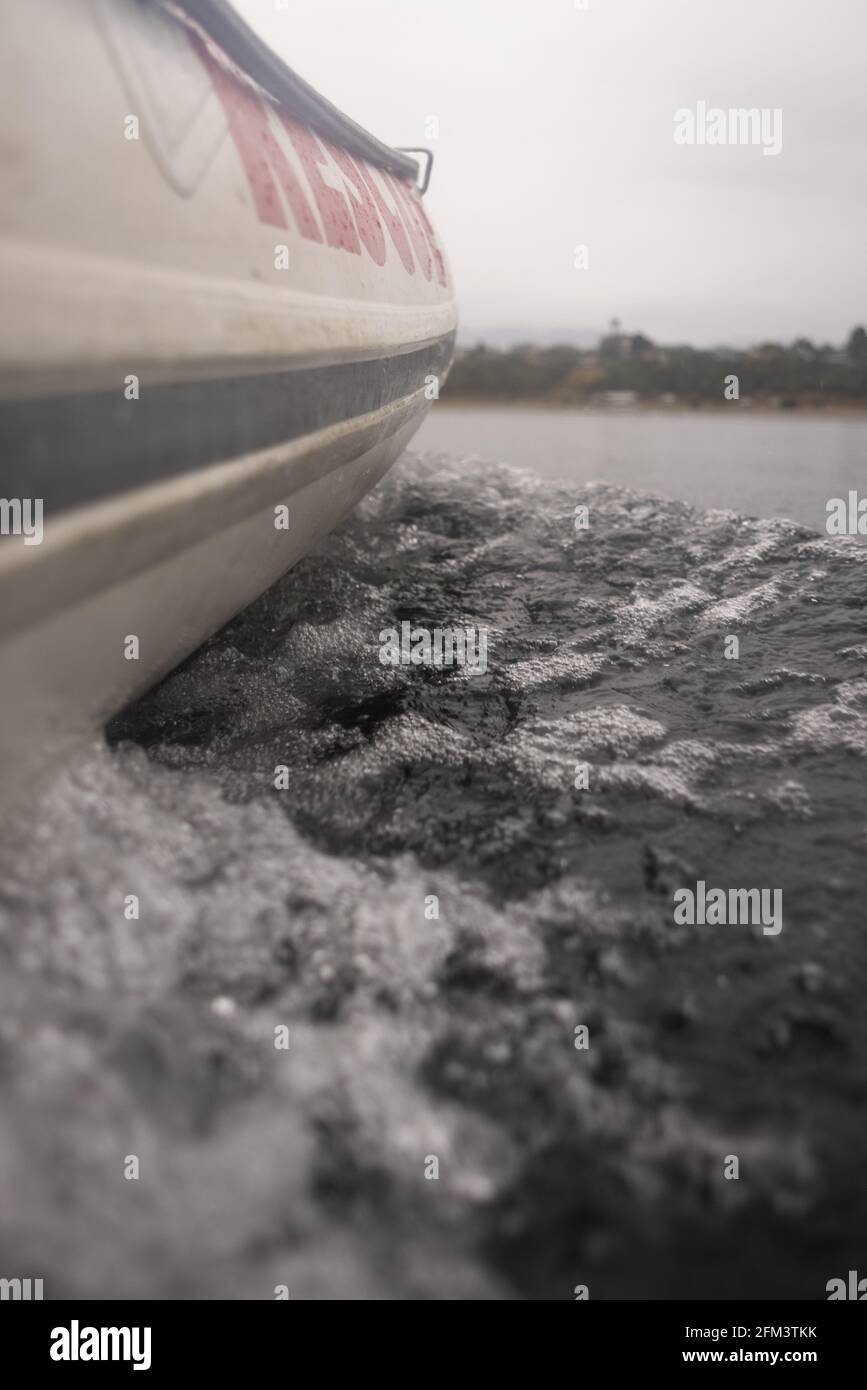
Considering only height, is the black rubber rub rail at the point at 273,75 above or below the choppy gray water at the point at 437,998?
above

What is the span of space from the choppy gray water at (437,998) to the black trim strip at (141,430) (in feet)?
2.16

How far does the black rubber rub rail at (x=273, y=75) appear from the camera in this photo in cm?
198

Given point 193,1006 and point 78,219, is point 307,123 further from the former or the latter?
point 193,1006

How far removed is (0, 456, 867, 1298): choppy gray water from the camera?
1.09 meters

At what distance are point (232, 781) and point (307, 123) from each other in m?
2.23

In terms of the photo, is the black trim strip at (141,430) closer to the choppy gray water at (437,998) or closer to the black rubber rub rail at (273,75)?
the choppy gray water at (437,998)

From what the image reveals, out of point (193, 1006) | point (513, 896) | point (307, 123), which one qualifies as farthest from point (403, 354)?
point (193, 1006)

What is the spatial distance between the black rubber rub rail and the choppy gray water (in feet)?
5.30

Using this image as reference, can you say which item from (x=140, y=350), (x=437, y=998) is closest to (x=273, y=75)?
(x=140, y=350)
